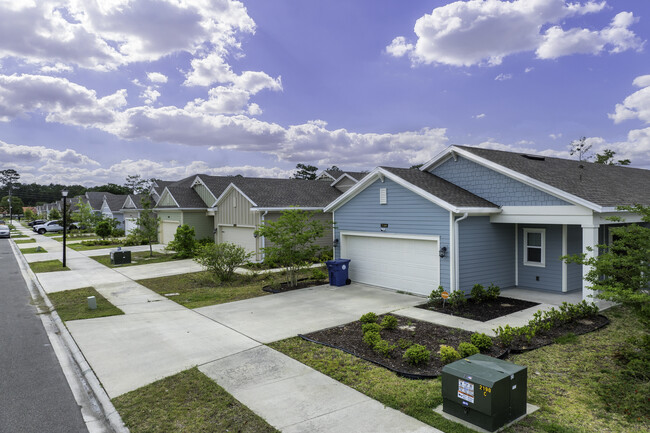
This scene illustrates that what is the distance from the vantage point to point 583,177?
13805 mm

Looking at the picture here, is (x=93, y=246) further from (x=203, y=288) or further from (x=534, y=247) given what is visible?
(x=534, y=247)

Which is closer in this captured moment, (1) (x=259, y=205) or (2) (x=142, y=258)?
(1) (x=259, y=205)

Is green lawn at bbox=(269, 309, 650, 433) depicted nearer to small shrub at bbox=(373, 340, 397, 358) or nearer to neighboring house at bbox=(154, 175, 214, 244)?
small shrub at bbox=(373, 340, 397, 358)

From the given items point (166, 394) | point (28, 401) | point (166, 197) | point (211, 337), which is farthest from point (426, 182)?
point (166, 197)

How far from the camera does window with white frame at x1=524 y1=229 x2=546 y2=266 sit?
12.6 meters

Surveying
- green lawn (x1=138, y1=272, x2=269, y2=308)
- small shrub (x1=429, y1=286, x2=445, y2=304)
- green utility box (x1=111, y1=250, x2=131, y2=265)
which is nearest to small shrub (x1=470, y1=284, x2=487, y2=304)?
small shrub (x1=429, y1=286, x2=445, y2=304)

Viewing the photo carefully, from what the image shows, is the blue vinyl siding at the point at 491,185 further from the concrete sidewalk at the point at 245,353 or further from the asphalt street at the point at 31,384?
the asphalt street at the point at 31,384

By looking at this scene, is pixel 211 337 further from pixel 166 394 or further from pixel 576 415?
pixel 576 415

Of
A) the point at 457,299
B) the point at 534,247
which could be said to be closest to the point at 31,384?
the point at 457,299

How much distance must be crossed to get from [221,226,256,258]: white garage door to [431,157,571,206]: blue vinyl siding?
1075 centimetres

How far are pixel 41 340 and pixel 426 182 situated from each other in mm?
11416

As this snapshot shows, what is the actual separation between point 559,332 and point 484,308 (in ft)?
7.55

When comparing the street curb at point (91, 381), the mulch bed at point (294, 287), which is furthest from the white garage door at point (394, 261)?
the street curb at point (91, 381)

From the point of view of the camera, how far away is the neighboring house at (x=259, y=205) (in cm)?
2055
